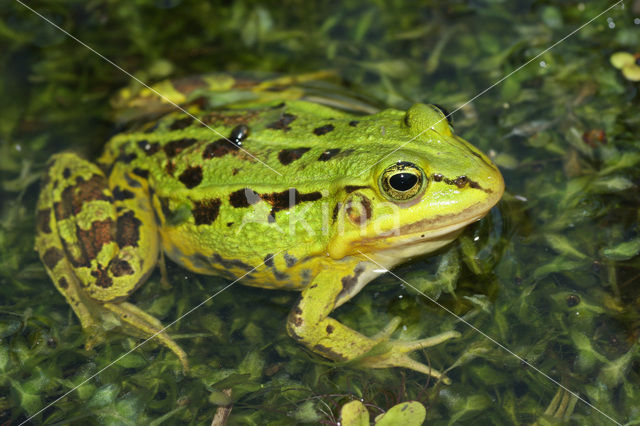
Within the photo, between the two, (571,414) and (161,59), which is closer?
(571,414)

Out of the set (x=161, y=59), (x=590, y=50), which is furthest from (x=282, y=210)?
(x=590, y=50)

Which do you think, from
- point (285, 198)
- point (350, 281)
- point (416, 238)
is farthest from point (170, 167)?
point (416, 238)

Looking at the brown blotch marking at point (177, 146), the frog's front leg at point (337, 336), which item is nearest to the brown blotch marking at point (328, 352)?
the frog's front leg at point (337, 336)

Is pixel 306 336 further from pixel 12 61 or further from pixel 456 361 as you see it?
pixel 12 61

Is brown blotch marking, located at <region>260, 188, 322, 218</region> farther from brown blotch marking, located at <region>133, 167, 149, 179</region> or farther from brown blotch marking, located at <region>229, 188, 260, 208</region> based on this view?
brown blotch marking, located at <region>133, 167, 149, 179</region>

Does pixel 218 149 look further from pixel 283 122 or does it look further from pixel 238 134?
pixel 283 122

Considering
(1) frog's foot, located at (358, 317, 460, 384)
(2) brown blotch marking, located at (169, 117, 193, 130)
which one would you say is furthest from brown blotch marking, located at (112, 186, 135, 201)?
(1) frog's foot, located at (358, 317, 460, 384)

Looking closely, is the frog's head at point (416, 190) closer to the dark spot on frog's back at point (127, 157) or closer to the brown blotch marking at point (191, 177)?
the brown blotch marking at point (191, 177)
